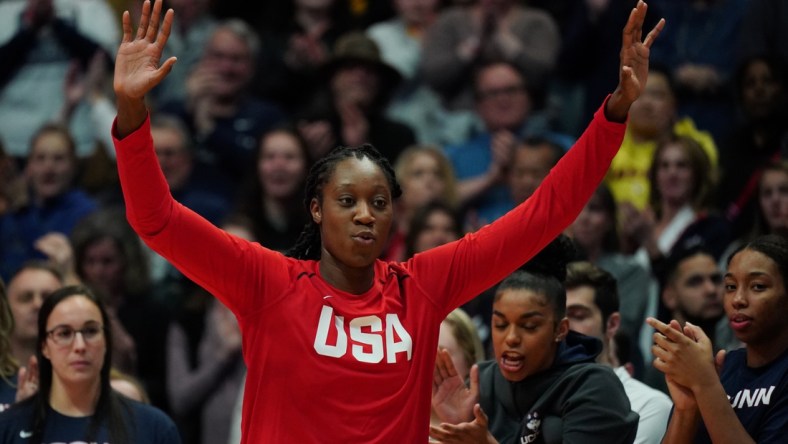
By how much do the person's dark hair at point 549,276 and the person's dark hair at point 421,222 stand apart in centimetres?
288

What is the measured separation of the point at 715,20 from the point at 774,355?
5.14 meters

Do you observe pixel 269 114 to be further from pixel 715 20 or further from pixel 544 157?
pixel 715 20

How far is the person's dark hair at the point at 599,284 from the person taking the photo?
5.75 meters

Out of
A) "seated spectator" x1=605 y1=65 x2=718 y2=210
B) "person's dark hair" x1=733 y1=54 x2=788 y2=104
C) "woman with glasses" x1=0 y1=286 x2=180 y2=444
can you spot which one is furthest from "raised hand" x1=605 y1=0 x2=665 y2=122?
"person's dark hair" x1=733 y1=54 x2=788 y2=104

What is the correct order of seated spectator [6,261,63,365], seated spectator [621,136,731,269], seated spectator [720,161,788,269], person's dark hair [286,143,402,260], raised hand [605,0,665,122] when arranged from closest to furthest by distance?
raised hand [605,0,665,122] → person's dark hair [286,143,402,260] → seated spectator [6,261,63,365] → seated spectator [720,161,788,269] → seated spectator [621,136,731,269]

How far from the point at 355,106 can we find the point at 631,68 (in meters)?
5.24

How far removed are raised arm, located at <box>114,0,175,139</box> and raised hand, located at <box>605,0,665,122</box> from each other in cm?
132

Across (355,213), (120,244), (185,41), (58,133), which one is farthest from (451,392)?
(185,41)

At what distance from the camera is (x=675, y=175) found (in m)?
8.08

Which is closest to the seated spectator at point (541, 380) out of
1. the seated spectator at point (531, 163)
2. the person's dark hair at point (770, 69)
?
the seated spectator at point (531, 163)

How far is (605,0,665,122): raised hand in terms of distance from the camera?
4.18 meters

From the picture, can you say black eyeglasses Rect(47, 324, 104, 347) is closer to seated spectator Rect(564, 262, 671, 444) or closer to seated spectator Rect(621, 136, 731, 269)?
seated spectator Rect(564, 262, 671, 444)

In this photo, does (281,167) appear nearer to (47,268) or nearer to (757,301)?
(47,268)

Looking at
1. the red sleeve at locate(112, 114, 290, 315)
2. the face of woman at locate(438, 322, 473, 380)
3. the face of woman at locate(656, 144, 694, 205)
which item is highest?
the face of woman at locate(656, 144, 694, 205)
